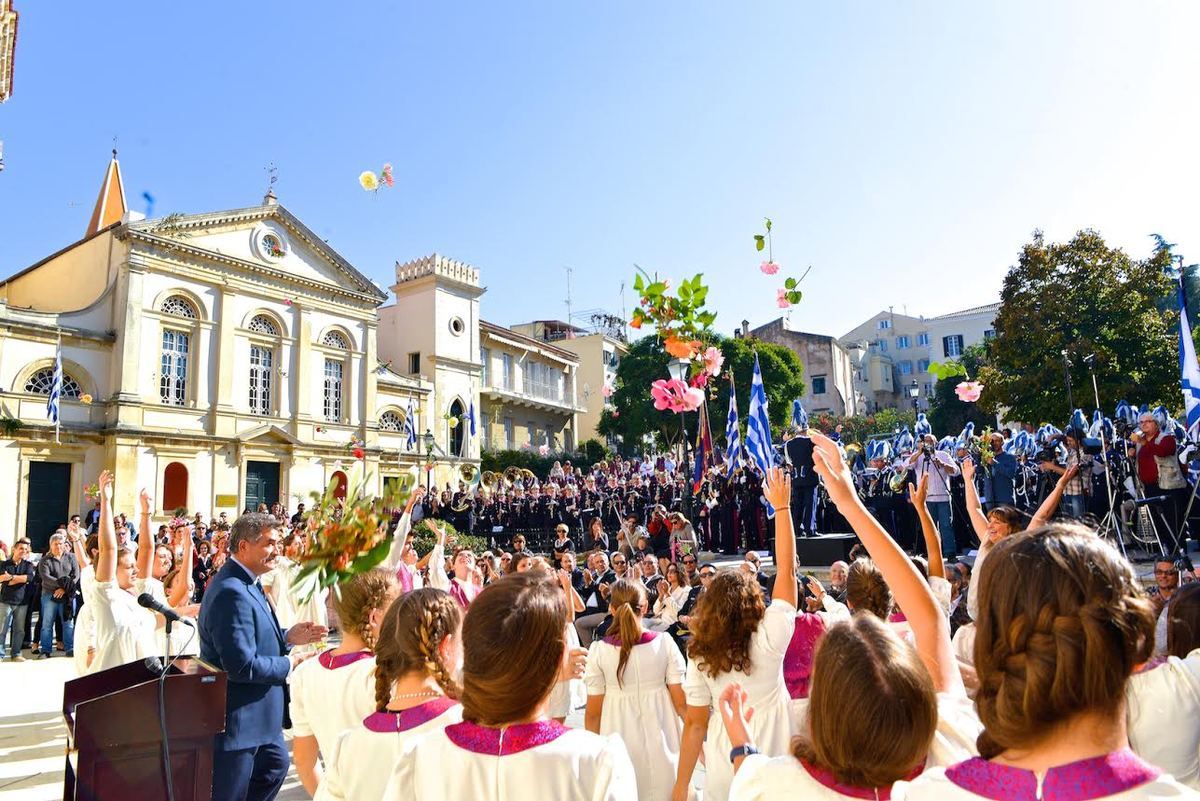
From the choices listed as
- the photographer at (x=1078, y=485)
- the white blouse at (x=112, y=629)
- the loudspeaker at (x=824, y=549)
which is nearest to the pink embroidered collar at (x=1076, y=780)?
the white blouse at (x=112, y=629)

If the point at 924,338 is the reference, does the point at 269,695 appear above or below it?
below

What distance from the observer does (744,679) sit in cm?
348

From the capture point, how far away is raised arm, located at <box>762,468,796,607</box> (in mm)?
3021

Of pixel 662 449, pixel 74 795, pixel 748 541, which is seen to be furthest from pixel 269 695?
pixel 662 449

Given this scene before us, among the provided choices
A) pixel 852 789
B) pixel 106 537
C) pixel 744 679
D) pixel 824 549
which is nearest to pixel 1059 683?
pixel 852 789

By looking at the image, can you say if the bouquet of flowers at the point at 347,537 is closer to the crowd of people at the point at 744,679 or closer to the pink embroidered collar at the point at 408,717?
the crowd of people at the point at 744,679

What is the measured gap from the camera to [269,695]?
3.91 meters

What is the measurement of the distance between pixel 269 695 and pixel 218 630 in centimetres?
44

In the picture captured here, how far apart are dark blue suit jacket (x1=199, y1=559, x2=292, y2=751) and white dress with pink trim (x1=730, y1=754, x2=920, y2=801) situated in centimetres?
276

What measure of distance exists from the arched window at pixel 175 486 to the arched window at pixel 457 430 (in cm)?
1376

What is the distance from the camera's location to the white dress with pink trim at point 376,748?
98.0 inches

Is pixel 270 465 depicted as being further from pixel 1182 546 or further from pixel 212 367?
pixel 1182 546

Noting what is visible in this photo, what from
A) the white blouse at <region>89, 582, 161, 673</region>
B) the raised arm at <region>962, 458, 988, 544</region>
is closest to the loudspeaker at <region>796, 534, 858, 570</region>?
the raised arm at <region>962, 458, 988, 544</region>

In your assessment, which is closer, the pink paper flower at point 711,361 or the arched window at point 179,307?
the pink paper flower at point 711,361
